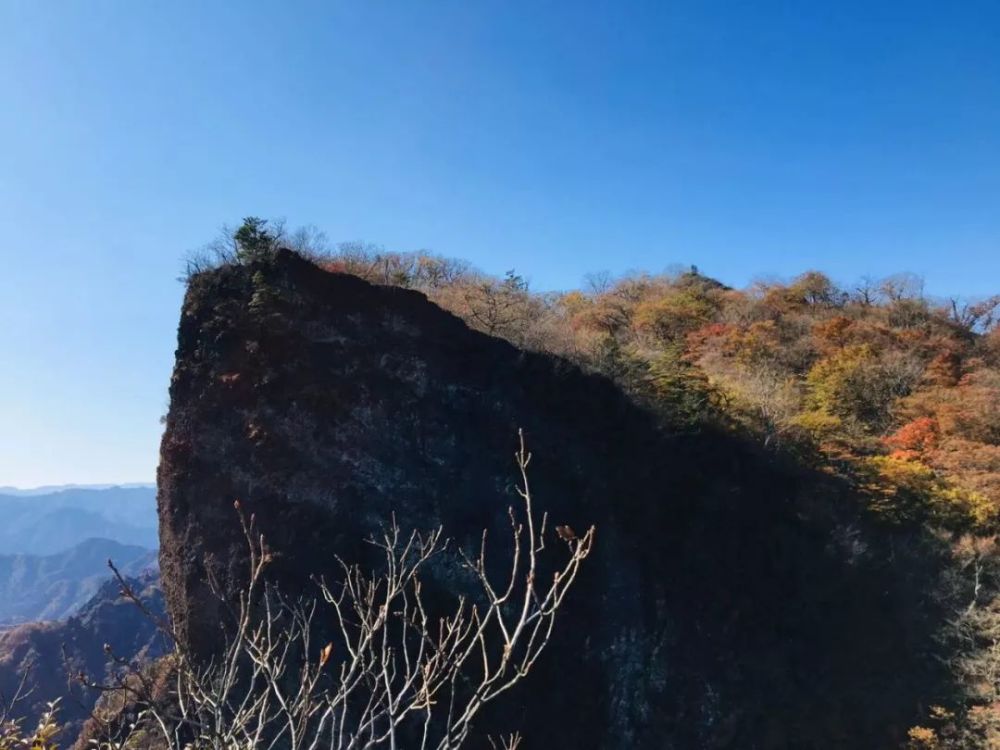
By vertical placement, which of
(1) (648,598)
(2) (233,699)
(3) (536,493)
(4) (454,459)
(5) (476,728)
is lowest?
(5) (476,728)

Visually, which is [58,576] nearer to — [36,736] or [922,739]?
[922,739]

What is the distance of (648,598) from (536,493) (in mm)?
3668

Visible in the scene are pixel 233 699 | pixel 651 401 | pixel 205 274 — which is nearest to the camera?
pixel 233 699

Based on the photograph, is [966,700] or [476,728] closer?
[476,728]

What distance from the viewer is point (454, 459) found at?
46.0 feet

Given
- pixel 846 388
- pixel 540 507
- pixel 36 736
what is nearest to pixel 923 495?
pixel 846 388

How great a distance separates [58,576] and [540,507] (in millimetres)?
188158

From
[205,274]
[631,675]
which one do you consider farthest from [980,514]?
[205,274]

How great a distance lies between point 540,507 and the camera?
1423 centimetres

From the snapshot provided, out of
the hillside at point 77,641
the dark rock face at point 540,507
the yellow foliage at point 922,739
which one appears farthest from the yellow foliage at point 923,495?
the hillside at point 77,641

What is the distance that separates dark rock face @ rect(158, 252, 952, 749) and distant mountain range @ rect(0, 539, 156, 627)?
140 m

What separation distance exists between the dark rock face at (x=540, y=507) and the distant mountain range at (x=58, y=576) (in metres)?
140

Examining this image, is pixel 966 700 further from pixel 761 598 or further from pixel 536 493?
pixel 536 493

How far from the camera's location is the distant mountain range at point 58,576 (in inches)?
5290
